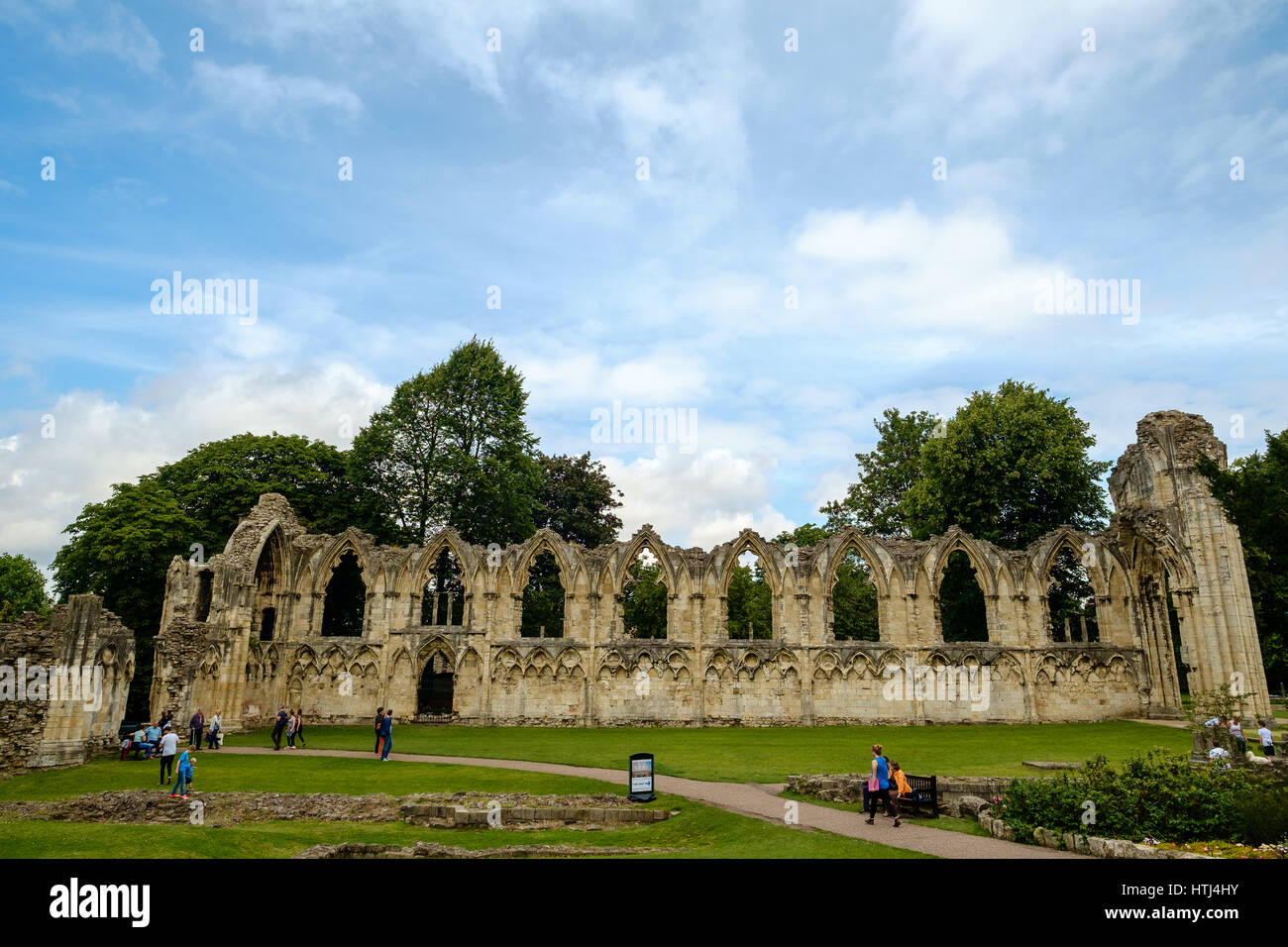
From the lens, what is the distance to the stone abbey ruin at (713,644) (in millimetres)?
31312

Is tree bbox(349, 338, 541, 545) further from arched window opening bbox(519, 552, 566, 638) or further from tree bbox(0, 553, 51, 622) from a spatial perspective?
tree bbox(0, 553, 51, 622)

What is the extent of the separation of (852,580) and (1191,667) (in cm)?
2813

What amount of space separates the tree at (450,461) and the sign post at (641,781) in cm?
2703

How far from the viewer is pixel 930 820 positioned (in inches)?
530

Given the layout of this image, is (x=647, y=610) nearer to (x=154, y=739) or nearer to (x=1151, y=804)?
(x=154, y=739)

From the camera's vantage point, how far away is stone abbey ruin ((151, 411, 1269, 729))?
31312 millimetres

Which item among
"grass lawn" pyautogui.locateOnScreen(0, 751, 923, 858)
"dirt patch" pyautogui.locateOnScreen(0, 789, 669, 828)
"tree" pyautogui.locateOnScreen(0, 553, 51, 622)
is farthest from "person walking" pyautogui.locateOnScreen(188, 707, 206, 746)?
"tree" pyautogui.locateOnScreen(0, 553, 51, 622)

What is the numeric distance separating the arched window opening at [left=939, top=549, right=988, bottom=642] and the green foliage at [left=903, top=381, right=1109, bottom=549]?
8.45 feet

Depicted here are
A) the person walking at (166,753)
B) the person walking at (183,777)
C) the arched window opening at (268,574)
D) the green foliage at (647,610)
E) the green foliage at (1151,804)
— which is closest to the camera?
the green foliage at (1151,804)

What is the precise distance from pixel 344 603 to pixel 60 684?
60.5 feet

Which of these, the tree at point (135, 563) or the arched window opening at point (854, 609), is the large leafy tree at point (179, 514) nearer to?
the tree at point (135, 563)

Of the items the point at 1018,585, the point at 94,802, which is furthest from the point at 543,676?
the point at 1018,585

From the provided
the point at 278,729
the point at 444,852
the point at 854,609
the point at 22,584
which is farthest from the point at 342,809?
the point at 22,584

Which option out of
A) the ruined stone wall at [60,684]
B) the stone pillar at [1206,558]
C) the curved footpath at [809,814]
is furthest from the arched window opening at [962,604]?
the ruined stone wall at [60,684]
